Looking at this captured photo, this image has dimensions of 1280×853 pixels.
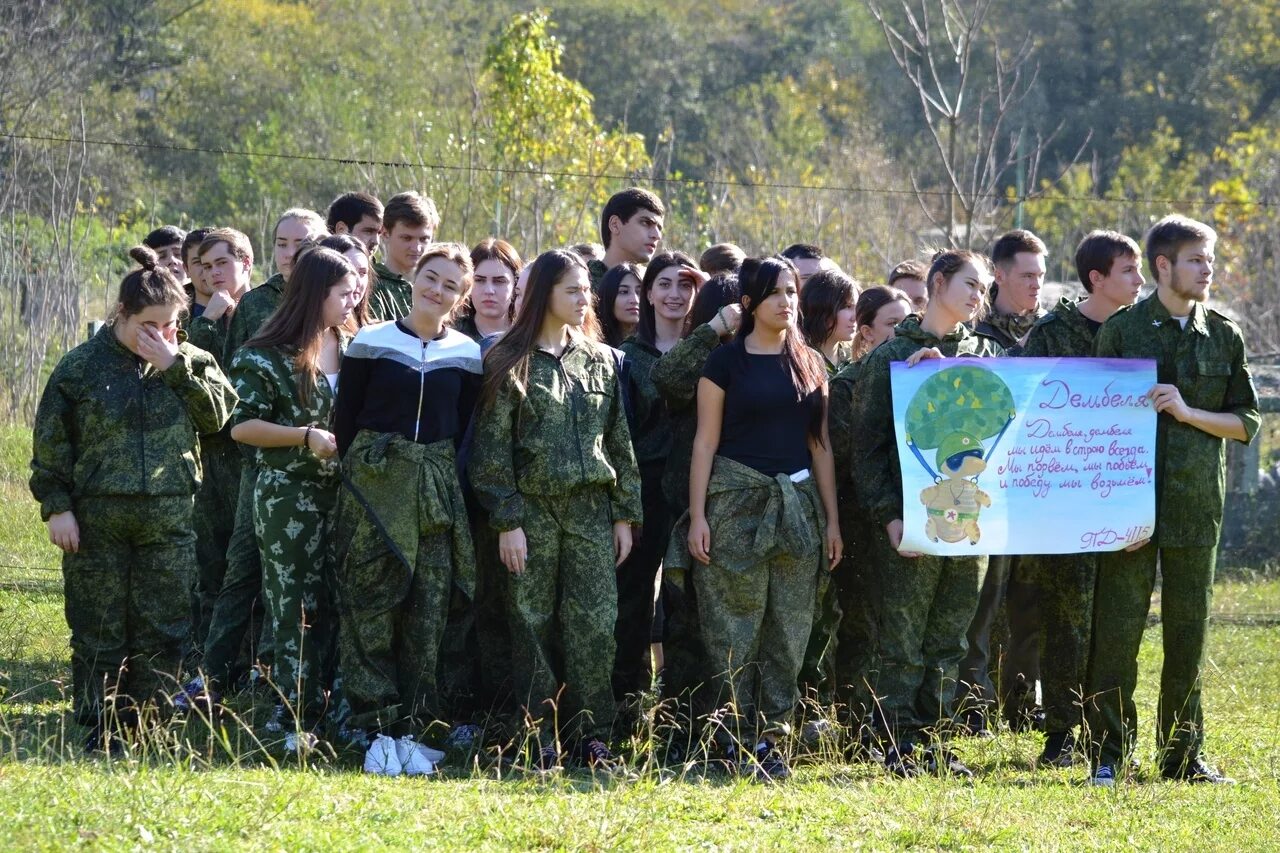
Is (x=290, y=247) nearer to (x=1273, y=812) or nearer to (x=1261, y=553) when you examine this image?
(x=1273, y=812)

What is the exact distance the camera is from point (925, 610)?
6.87 metres

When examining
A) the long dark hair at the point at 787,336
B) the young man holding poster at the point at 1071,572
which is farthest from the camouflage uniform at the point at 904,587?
the young man holding poster at the point at 1071,572

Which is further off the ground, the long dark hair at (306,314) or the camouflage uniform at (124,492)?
the long dark hair at (306,314)

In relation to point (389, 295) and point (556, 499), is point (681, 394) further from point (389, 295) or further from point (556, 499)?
point (389, 295)

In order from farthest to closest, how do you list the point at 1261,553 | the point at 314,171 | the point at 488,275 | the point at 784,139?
the point at 784,139
the point at 314,171
the point at 1261,553
the point at 488,275

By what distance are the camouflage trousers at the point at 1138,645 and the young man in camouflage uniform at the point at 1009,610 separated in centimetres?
78

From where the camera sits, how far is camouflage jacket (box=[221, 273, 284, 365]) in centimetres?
777

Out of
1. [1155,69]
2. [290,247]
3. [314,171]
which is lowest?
[290,247]

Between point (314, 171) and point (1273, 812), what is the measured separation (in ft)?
97.7

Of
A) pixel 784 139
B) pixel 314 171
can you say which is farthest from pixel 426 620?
pixel 784 139

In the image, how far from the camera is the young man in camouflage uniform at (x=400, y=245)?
808 centimetres

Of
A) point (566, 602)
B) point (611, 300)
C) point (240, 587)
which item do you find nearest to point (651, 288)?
point (611, 300)

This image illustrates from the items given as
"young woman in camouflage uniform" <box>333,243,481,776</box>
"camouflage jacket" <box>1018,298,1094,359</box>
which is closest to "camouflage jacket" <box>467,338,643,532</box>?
"young woman in camouflage uniform" <box>333,243,481,776</box>

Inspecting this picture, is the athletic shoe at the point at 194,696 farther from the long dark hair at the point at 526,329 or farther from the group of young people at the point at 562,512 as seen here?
the long dark hair at the point at 526,329
